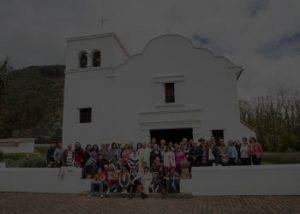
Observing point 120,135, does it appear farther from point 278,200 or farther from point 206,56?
point 278,200

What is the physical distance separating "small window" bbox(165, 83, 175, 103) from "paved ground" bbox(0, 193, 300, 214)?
834 centimetres

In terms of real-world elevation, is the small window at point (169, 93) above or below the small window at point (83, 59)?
below

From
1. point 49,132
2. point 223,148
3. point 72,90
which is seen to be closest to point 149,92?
point 72,90

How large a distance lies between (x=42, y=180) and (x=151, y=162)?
4639mm

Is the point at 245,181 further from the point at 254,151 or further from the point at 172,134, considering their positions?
the point at 172,134

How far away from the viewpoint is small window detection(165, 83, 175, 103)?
1880 cm

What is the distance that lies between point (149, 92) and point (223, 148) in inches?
291

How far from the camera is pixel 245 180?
38.3 feet

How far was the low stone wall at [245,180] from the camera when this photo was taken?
1151 cm

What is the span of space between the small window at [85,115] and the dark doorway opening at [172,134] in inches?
152

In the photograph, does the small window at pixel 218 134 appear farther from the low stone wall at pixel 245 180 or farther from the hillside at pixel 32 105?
the hillside at pixel 32 105

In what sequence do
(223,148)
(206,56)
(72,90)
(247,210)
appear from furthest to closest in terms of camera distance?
(72,90), (206,56), (223,148), (247,210)

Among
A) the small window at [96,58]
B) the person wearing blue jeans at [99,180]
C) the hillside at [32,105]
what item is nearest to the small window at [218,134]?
the person wearing blue jeans at [99,180]

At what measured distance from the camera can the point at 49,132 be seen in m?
50.5
